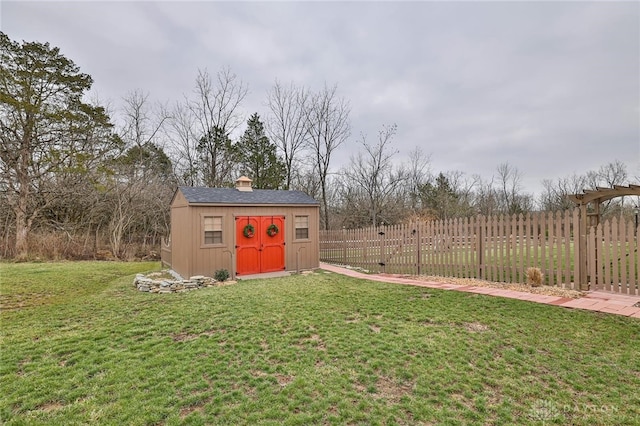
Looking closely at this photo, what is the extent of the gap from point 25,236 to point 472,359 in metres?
19.0

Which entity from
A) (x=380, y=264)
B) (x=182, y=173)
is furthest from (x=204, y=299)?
(x=182, y=173)

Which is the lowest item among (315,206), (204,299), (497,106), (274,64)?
(204,299)

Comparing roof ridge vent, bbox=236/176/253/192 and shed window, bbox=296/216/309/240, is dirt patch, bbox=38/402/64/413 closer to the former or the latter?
shed window, bbox=296/216/309/240

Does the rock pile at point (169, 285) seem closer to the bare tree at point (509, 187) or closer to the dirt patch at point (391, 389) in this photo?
the dirt patch at point (391, 389)

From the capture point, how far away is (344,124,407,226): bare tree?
20953mm

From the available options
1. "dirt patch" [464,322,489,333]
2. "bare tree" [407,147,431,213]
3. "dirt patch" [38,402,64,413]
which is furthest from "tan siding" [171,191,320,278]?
"bare tree" [407,147,431,213]

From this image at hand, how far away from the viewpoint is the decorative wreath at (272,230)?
32.6 feet

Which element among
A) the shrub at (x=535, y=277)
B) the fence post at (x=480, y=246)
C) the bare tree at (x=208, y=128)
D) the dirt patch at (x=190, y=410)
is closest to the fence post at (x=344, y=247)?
the fence post at (x=480, y=246)

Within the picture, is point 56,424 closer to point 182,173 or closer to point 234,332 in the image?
point 234,332

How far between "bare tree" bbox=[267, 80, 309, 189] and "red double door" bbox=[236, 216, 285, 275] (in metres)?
10.3

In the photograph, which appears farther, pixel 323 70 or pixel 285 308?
pixel 323 70

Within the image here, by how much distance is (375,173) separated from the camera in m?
21.3

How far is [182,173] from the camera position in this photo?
20.1 m

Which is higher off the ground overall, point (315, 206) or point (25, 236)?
point (315, 206)
